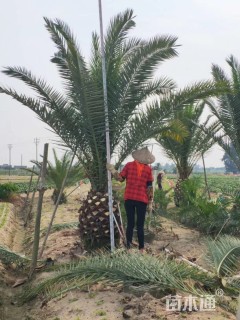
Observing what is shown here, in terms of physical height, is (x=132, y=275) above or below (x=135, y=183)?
below

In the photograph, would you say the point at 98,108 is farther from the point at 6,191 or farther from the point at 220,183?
the point at 220,183

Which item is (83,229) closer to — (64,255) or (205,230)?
(64,255)

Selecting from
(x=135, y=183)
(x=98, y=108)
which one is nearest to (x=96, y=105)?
(x=98, y=108)

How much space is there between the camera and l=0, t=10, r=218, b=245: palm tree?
23.8ft

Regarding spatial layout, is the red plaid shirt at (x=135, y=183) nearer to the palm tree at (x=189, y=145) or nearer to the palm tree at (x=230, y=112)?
the palm tree at (x=230, y=112)

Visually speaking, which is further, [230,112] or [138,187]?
[230,112]

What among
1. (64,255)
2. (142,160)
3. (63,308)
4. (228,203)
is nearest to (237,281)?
(63,308)

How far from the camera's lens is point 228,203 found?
930 centimetres

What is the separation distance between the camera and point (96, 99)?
23.8 ft

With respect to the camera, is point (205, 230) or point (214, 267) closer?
point (214, 267)

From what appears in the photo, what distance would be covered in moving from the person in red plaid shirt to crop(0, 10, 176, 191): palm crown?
921 millimetres

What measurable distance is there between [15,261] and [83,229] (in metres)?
1.41

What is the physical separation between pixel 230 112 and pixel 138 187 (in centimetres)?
521

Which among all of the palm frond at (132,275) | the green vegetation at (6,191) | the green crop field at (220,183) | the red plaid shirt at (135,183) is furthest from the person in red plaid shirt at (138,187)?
the green vegetation at (6,191)
